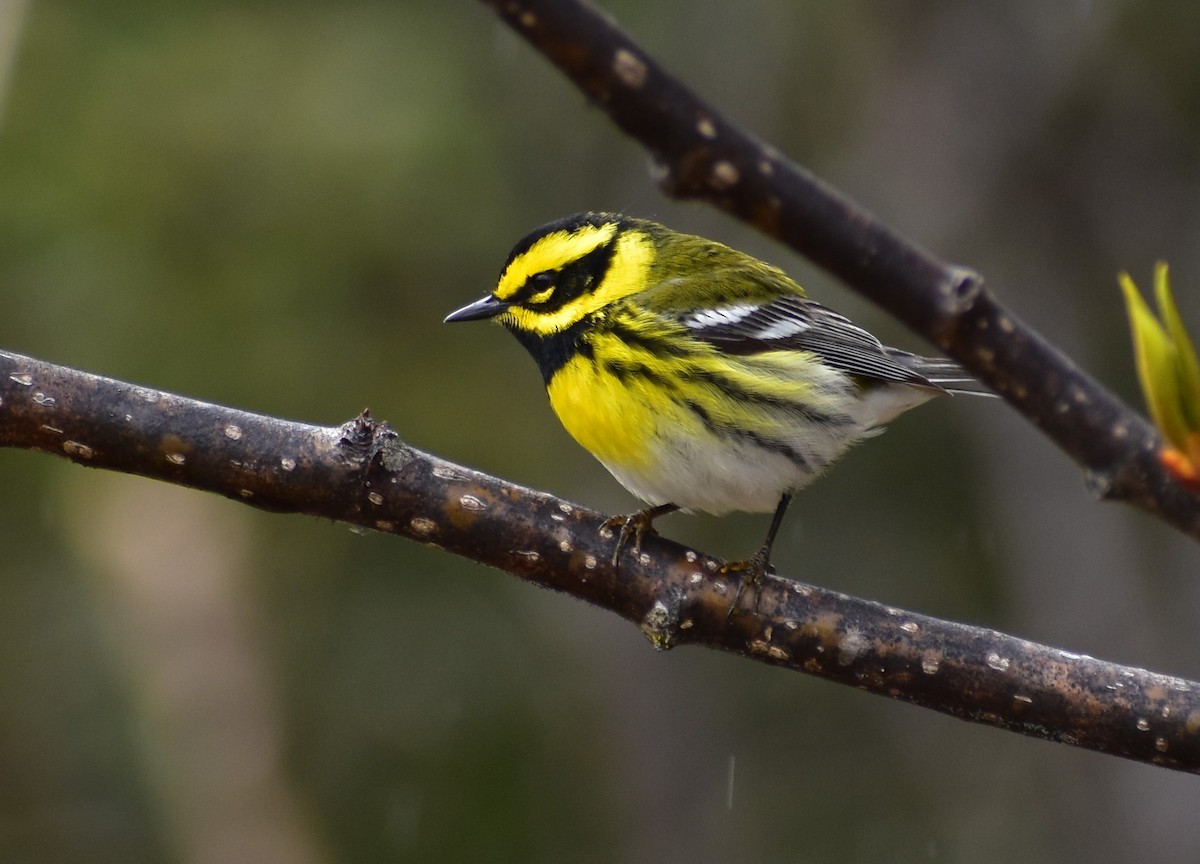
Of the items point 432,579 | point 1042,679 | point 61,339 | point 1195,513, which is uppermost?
point 1195,513

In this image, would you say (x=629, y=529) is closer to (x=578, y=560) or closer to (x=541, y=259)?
(x=578, y=560)

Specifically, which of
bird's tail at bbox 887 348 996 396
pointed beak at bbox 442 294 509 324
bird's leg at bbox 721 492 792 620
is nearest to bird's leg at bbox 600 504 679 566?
bird's leg at bbox 721 492 792 620

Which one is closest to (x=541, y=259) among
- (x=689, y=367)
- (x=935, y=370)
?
(x=689, y=367)

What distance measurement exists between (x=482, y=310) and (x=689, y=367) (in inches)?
30.4

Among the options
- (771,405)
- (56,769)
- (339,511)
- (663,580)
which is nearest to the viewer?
(339,511)

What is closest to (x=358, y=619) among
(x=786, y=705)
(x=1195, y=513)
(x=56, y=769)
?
(x=56, y=769)

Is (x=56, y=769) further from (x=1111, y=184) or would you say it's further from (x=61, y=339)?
(x=1111, y=184)

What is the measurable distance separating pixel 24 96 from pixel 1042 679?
5237 millimetres

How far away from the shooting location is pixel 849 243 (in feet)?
5.13

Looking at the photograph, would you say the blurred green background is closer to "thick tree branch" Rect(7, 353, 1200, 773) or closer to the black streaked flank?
the black streaked flank

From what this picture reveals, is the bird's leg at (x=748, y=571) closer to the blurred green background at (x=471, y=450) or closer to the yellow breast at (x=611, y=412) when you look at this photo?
the yellow breast at (x=611, y=412)

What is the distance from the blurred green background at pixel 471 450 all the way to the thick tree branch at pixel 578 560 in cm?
316

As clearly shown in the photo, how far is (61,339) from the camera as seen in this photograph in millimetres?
6070

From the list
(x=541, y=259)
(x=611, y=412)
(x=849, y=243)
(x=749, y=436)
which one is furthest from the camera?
(x=541, y=259)
